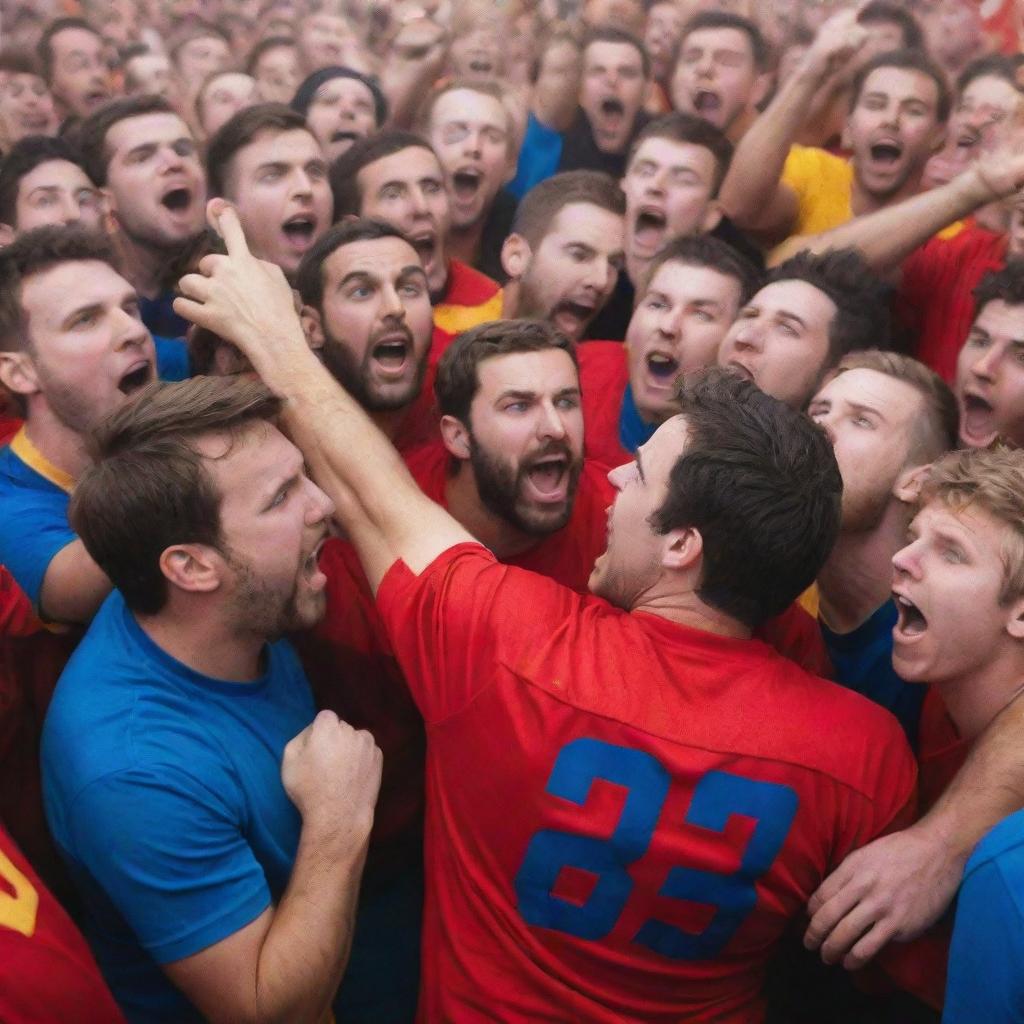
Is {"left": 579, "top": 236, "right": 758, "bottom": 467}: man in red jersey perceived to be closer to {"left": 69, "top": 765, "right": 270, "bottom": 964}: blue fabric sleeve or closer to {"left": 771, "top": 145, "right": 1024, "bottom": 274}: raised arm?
{"left": 771, "top": 145, "right": 1024, "bottom": 274}: raised arm

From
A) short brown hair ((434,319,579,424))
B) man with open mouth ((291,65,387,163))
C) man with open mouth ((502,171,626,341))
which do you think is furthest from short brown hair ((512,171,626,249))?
man with open mouth ((291,65,387,163))

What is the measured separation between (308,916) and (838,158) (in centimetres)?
476

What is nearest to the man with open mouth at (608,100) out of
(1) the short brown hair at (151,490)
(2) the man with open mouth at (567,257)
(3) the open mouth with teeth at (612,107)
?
(3) the open mouth with teeth at (612,107)

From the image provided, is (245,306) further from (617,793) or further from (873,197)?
(873,197)

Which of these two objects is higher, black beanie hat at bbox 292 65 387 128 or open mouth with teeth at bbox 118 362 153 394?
black beanie hat at bbox 292 65 387 128

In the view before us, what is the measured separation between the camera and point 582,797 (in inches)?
84.4

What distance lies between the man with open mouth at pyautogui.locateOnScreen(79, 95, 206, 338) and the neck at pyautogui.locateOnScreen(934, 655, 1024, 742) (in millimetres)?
3851

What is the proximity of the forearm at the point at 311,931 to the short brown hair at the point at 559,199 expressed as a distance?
10.0 feet

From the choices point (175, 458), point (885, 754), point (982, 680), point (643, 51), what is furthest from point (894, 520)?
point (643, 51)

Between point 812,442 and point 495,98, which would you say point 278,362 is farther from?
point 495,98

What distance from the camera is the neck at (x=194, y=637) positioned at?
2381 millimetres

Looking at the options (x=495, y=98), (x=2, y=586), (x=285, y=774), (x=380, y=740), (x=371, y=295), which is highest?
(x=495, y=98)

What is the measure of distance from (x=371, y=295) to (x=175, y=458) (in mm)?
1532

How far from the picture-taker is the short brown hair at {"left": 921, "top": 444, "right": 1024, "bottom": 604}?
2.38 metres
